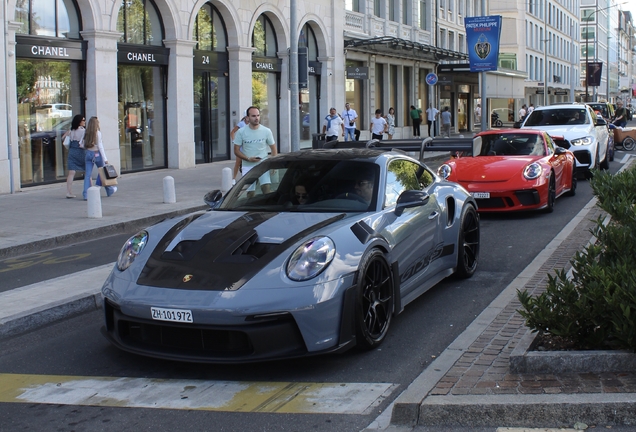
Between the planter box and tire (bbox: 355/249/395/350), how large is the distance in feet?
3.51

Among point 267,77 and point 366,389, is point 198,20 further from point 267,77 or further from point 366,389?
point 366,389

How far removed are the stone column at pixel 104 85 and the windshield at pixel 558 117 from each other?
10529mm

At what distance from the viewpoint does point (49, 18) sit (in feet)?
61.0

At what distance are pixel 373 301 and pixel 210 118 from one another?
66.7 ft

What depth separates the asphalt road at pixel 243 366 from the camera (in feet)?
14.1

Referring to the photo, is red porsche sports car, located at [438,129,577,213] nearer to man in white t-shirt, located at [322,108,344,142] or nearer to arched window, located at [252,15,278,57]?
man in white t-shirt, located at [322,108,344,142]

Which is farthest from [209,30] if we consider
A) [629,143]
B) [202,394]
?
[202,394]

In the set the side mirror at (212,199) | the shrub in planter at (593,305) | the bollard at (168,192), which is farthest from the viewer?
the bollard at (168,192)

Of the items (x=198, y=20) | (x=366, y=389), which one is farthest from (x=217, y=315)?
(x=198, y=20)

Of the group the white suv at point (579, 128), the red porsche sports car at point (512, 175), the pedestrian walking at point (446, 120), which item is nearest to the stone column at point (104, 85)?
the red porsche sports car at point (512, 175)

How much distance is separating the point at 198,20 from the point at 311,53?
26.5ft

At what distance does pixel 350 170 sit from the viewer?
6508mm

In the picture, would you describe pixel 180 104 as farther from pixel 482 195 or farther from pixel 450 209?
pixel 450 209

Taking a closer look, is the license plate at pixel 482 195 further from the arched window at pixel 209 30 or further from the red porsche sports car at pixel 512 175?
the arched window at pixel 209 30
